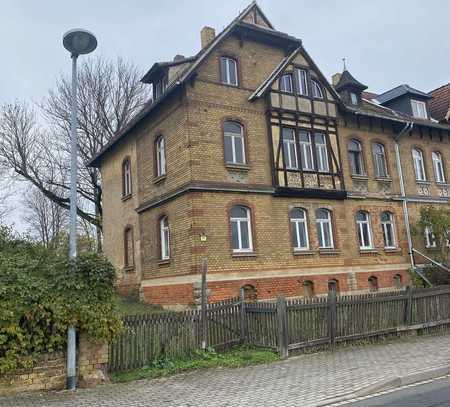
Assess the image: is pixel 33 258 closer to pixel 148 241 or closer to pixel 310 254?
pixel 148 241

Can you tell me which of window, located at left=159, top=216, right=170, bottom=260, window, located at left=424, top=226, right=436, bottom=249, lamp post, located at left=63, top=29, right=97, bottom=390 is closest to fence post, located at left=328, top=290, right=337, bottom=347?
lamp post, located at left=63, top=29, right=97, bottom=390

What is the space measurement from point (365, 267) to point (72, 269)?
14642 millimetres

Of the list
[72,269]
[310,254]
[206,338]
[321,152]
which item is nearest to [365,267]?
[310,254]

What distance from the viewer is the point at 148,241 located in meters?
19.8

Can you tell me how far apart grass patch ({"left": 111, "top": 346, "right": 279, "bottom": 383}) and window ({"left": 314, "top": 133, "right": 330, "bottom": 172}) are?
34.4 ft

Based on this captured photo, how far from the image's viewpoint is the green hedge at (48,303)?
7977 mm

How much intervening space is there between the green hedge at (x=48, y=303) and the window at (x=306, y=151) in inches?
471

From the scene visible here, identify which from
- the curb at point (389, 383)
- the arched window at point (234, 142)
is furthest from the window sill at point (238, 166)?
the curb at point (389, 383)

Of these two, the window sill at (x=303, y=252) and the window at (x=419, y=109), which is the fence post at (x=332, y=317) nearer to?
the window sill at (x=303, y=252)

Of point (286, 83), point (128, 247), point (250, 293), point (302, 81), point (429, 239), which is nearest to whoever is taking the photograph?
point (250, 293)

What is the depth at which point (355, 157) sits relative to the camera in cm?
2167

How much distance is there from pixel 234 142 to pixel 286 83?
3829 mm

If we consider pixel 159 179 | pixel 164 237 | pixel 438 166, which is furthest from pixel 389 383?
pixel 438 166

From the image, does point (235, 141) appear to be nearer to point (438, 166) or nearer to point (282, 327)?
point (282, 327)
